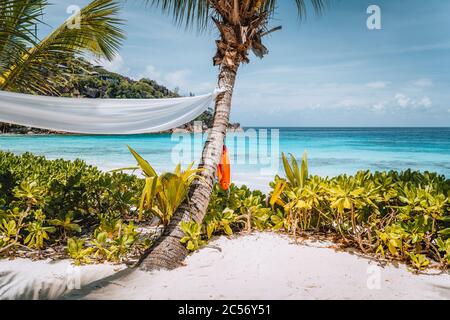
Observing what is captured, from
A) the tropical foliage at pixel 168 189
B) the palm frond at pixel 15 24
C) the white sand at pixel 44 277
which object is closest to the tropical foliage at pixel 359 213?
the tropical foliage at pixel 168 189

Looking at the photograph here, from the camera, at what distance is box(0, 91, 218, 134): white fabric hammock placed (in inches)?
104

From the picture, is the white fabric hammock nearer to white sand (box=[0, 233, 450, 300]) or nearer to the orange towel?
the orange towel

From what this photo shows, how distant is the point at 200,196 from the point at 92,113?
1.13 m

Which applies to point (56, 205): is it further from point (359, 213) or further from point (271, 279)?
point (359, 213)

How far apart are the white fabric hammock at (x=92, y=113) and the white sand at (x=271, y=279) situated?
1112mm

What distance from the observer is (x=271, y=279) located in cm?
264

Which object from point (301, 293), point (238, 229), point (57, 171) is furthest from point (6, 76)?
point (301, 293)

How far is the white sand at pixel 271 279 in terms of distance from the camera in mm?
2422

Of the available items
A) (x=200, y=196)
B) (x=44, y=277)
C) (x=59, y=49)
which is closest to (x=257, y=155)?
(x=59, y=49)

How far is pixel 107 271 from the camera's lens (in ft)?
9.38

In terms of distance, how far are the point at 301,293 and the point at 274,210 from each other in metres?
1.57

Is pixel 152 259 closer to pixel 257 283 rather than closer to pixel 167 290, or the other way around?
pixel 167 290
